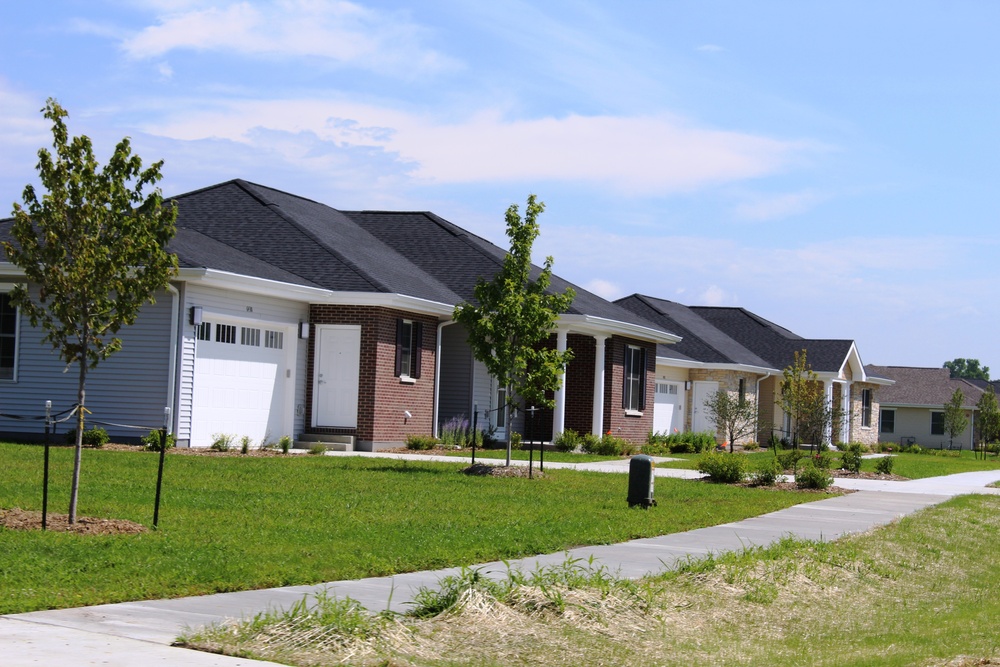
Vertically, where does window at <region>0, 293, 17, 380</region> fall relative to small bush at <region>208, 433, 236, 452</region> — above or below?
above

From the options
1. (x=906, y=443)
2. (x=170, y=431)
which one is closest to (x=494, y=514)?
(x=170, y=431)

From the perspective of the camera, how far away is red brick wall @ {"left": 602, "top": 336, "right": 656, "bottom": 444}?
33.1 metres

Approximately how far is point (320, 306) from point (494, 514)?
12924mm

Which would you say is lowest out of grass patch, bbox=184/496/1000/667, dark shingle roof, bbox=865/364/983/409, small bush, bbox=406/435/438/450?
grass patch, bbox=184/496/1000/667

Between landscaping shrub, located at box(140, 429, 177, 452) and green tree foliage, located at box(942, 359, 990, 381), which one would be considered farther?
green tree foliage, located at box(942, 359, 990, 381)

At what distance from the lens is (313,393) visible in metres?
26.7

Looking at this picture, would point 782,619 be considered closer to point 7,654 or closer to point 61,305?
point 7,654

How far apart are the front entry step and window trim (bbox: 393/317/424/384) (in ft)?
6.18

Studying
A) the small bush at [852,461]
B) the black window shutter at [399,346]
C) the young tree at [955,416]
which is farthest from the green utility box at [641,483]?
the young tree at [955,416]

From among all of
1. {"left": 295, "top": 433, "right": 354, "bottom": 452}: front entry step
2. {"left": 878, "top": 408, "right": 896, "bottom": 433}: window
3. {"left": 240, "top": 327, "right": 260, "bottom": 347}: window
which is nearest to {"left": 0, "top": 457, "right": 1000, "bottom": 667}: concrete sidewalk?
{"left": 295, "top": 433, "right": 354, "bottom": 452}: front entry step

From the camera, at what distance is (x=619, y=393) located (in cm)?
3381

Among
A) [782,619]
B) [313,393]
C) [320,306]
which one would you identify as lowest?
[782,619]

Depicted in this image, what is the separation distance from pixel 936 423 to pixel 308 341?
1977 inches

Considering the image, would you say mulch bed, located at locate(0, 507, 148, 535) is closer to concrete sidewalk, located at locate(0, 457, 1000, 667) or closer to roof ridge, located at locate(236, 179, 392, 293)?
concrete sidewalk, located at locate(0, 457, 1000, 667)
